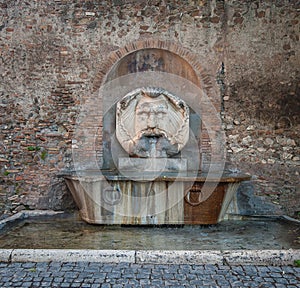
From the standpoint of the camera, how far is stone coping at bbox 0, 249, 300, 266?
12.0 feet

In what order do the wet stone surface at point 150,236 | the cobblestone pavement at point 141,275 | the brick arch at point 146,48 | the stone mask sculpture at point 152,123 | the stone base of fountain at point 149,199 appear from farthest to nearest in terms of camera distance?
the brick arch at point 146,48, the stone mask sculpture at point 152,123, the stone base of fountain at point 149,199, the wet stone surface at point 150,236, the cobblestone pavement at point 141,275

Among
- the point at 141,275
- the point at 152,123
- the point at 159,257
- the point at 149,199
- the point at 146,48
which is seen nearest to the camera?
the point at 141,275

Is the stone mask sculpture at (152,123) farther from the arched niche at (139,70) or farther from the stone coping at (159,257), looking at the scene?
the stone coping at (159,257)

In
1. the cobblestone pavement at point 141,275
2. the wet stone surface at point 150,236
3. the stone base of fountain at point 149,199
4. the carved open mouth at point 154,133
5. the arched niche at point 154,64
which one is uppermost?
the arched niche at point 154,64

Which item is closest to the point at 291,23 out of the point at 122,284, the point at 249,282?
the point at 249,282

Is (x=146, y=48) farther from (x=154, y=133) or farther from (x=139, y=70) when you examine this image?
(x=154, y=133)

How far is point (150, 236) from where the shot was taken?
4523 millimetres

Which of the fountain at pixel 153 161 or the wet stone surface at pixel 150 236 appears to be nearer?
the wet stone surface at pixel 150 236

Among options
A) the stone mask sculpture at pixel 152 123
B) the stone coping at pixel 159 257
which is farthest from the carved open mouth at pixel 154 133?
the stone coping at pixel 159 257

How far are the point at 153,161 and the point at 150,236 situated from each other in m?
1.44

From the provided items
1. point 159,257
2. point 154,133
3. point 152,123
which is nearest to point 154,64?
point 152,123

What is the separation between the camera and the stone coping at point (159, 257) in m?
3.66

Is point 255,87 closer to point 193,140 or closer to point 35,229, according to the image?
point 193,140

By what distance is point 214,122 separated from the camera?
5.91m
